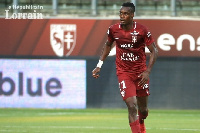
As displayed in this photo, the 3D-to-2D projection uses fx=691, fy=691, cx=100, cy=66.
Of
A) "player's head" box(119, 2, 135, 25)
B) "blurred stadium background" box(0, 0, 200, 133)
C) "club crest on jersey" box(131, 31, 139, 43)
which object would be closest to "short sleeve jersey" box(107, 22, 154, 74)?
"club crest on jersey" box(131, 31, 139, 43)

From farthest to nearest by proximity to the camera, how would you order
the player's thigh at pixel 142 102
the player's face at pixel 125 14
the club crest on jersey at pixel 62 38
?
the club crest on jersey at pixel 62 38, the player's thigh at pixel 142 102, the player's face at pixel 125 14

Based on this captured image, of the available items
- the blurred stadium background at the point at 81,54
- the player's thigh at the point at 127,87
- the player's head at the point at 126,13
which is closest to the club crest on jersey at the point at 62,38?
the blurred stadium background at the point at 81,54

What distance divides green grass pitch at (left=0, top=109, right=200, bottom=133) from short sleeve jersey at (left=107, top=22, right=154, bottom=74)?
11.2 ft

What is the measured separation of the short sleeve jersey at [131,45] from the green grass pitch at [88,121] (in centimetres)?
341

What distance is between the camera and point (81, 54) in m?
22.8

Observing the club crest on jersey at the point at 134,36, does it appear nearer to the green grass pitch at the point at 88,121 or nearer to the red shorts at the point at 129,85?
the red shorts at the point at 129,85

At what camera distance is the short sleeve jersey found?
10461 millimetres

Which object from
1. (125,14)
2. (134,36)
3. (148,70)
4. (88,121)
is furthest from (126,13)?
(88,121)

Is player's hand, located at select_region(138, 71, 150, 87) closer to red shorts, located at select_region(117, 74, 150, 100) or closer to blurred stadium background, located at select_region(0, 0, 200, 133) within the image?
red shorts, located at select_region(117, 74, 150, 100)

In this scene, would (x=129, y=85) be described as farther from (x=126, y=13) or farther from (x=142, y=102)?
(x=126, y=13)

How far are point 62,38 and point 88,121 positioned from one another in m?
6.42

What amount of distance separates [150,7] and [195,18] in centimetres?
179

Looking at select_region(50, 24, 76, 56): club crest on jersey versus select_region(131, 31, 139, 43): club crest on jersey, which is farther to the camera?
select_region(50, 24, 76, 56): club crest on jersey

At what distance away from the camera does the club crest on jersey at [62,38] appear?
75.0ft
